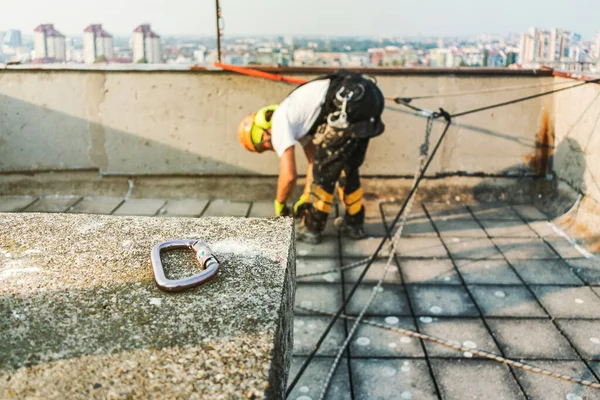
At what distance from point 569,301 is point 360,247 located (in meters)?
1.68

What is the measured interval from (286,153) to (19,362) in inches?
131

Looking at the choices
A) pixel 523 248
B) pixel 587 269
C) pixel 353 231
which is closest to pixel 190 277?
pixel 353 231

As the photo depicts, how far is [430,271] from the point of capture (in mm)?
4414

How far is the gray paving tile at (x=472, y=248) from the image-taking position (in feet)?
15.4

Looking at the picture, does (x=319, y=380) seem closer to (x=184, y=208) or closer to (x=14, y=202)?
(x=184, y=208)

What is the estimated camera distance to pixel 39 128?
5965mm

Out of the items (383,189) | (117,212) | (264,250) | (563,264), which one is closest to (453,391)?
(264,250)

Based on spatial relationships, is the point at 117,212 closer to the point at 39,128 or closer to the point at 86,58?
the point at 39,128

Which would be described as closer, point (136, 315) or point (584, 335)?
point (136, 315)

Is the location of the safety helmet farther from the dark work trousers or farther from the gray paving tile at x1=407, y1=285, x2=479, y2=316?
the gray paving tile at x1=407, y1=285, x2=479, y2=316

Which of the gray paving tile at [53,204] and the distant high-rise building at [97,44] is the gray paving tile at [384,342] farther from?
the distant high-rise building at [97,44]

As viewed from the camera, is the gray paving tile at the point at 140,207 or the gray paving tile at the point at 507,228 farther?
the gray paving tile at the point at 140,207

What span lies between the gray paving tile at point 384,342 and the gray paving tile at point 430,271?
67cm

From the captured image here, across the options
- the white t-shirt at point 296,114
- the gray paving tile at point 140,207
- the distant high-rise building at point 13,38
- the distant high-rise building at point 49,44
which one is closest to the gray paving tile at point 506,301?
the white t-shirt at point 296,114
